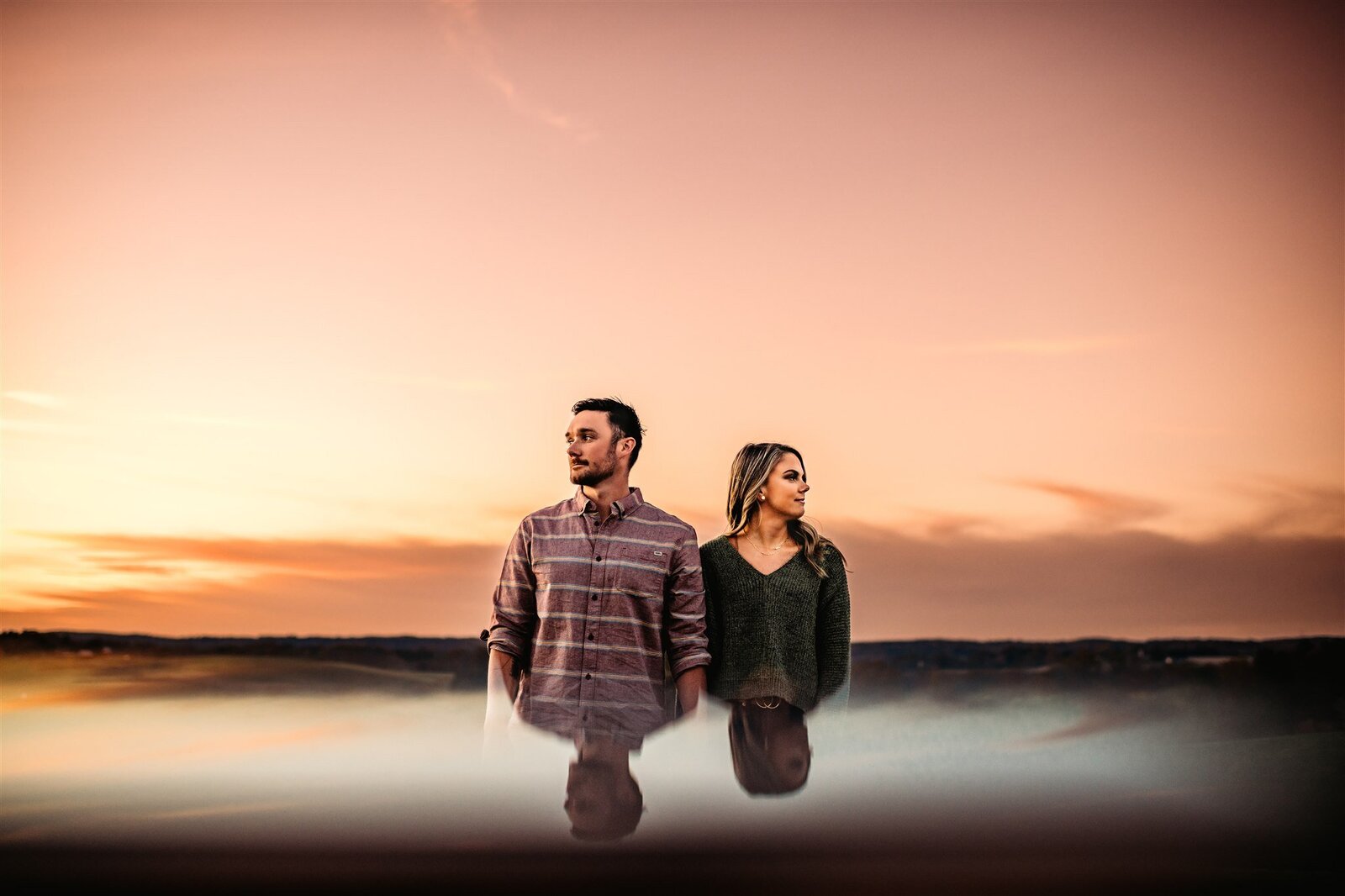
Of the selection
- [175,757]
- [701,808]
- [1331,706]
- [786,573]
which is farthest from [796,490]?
[1331,706]

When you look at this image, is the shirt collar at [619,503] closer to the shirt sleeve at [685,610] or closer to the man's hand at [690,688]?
the shirt sleeve at [685,610]

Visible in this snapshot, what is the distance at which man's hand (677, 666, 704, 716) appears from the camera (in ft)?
14.5

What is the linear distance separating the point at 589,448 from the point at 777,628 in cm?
99

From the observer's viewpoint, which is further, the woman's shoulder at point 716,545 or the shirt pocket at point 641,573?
the woman's shoulder at point 716,545

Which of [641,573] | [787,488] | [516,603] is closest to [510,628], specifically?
[516,603]

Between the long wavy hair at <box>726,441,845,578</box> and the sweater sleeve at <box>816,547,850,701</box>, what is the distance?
0.22 feet

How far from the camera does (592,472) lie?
456cm

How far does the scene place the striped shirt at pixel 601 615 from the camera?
440 centimetres

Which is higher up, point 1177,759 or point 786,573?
point 786,573

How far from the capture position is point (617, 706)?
172 inches

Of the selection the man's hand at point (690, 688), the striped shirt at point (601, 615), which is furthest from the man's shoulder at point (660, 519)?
the man's hand at point (690, 688)

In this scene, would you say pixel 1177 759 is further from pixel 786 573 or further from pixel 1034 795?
pixel 786 573

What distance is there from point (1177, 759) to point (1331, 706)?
5055 millimetres

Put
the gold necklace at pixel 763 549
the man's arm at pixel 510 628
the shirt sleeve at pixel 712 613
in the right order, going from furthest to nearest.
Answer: the gold necklace at pixel 763 549 → the shirt sleeve at pixel 712 613 → the man's arm at pixel 510 628
